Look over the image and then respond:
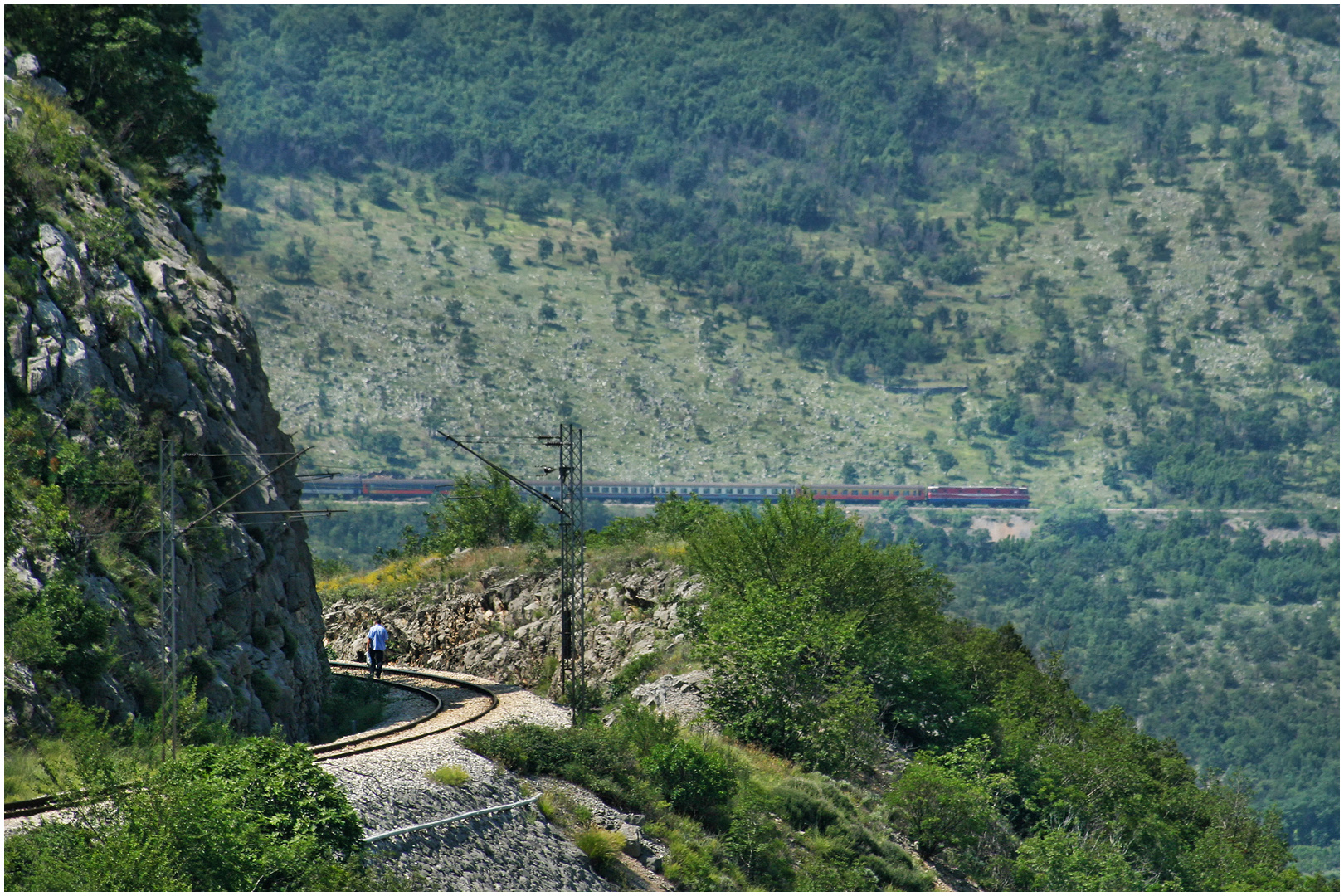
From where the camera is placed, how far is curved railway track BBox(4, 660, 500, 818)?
2269cm

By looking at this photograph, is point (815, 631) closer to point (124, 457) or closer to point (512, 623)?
point (512, 623)

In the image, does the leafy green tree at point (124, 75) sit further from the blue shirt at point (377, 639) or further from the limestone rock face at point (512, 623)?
the limestone rock face at point (512, 623)

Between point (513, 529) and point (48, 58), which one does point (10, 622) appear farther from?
point (513, 529)

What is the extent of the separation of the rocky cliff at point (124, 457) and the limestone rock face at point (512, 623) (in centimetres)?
→ 1193

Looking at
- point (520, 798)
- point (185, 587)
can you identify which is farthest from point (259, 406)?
point (520, 798)

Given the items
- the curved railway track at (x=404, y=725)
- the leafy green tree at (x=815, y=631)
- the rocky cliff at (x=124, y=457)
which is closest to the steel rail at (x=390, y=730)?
the curved railway track at (x=404, y=725)

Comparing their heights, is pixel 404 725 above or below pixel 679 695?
above

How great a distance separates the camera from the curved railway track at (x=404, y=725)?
22688 millimetres

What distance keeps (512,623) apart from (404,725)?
20.1 metres

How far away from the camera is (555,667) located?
49.6 meters

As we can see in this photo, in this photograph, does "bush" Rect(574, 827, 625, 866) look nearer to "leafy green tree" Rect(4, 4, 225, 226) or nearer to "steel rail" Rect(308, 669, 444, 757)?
"steel rail" Rect(308, 669, 444, 757)

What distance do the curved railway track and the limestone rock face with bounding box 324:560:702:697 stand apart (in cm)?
317

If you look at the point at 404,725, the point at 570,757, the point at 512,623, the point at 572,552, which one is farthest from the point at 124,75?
the point at 570,757

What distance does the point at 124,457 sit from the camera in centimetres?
3262
